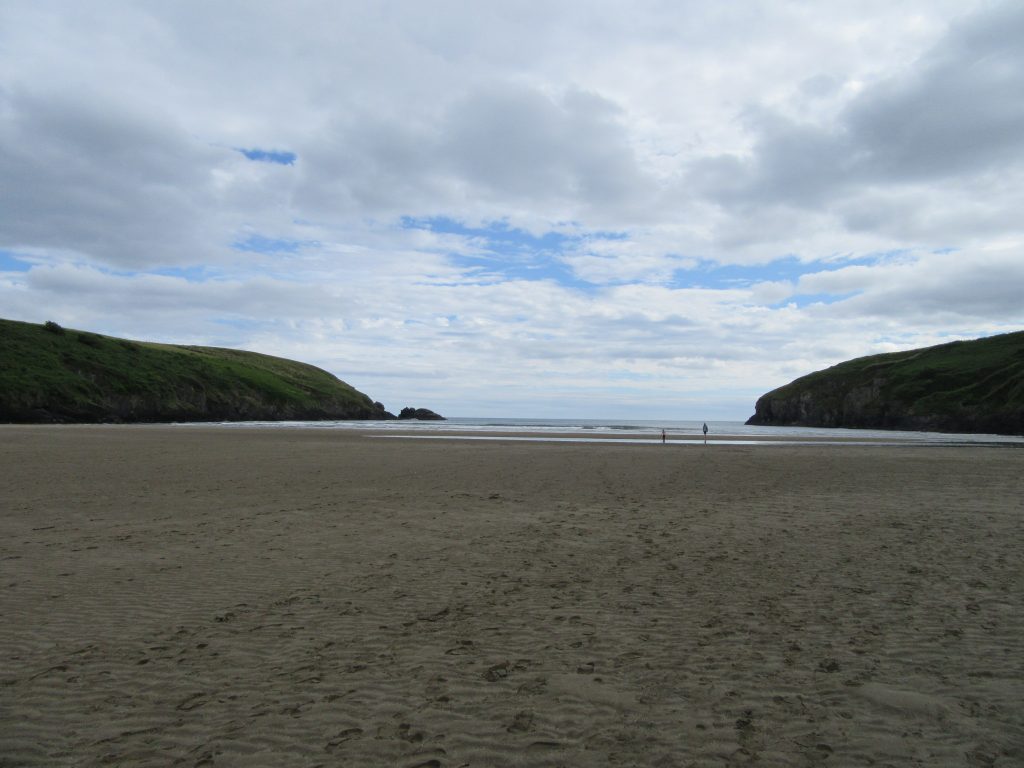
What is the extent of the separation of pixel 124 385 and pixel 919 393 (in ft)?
411

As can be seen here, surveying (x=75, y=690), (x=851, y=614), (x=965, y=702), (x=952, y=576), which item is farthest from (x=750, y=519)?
(x=75, y=690)

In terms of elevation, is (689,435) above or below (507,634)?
above

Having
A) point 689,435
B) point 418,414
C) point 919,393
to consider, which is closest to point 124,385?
point 689,435

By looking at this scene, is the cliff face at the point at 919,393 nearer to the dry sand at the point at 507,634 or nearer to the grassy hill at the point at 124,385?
the dry sand at the point at 507,634

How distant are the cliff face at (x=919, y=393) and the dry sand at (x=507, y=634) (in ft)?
269

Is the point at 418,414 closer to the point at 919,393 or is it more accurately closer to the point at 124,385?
the point at 124,385

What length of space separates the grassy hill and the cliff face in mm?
107056

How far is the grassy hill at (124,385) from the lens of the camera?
80625 millimetres

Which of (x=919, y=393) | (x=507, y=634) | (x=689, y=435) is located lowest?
(x=507, y=634)

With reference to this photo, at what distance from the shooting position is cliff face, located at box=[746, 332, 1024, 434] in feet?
265

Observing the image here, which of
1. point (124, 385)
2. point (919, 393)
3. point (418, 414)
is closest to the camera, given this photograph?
point (124, 385)

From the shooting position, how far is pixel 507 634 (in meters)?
6.99

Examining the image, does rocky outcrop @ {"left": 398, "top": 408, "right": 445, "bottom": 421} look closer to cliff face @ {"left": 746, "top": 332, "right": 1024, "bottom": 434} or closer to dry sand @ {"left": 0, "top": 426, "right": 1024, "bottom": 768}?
cliff face @ {"left": 746, "top": 332, "right": 1024, "bottom": 434}

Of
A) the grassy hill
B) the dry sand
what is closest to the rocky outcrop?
the grassy hill
